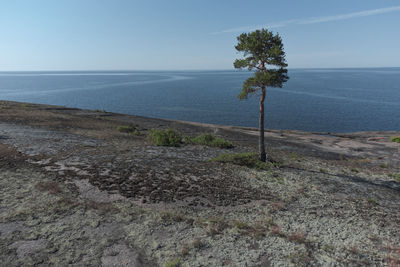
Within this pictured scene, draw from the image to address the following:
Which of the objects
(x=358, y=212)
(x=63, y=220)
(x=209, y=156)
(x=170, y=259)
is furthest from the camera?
(x=209, y=156)

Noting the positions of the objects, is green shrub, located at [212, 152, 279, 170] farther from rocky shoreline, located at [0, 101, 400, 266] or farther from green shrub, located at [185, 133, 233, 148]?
green shrub, located at [185, 133, 233, 148]

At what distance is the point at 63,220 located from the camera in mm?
12000

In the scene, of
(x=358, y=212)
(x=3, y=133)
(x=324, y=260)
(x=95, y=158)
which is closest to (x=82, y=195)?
(x=95, y=158)

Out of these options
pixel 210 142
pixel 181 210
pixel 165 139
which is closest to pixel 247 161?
pixel 210 142

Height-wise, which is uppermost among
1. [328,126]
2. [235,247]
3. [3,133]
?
[3,133]

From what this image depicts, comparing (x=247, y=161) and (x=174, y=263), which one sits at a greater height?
(x=174, y=263)

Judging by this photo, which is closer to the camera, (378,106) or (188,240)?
(188,240)

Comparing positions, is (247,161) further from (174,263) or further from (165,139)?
(174,263)

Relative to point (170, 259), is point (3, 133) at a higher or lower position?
higher

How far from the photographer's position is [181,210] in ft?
45.1

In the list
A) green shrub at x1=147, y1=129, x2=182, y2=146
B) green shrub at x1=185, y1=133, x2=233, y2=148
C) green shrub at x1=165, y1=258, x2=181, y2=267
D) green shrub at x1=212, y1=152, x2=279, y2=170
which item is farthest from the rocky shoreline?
green shrub at x1=185, y1=133, x2=233, y2=148

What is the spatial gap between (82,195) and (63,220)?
2.93 m

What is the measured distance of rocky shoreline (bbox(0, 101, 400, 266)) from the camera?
392 inches

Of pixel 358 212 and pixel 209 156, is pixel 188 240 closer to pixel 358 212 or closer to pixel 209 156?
pixel 358 212
